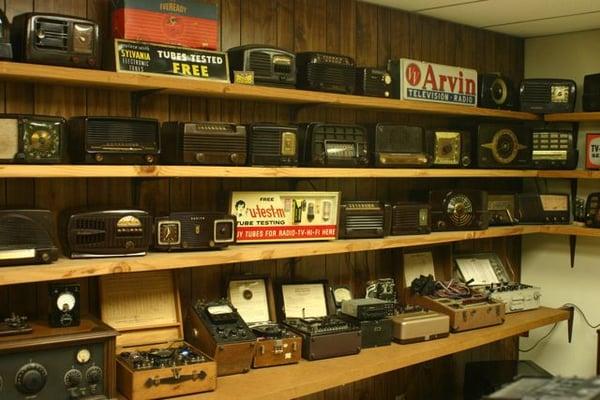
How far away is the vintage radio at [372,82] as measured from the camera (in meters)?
3.51

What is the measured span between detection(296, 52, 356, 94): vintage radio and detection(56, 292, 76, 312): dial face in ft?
4.66

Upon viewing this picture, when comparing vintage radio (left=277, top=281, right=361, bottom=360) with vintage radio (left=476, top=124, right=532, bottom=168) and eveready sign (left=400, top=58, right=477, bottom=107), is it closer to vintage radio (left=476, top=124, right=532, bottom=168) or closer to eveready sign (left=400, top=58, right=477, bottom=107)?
eveready sign (left=400, top=58, right=477, bottom=107)

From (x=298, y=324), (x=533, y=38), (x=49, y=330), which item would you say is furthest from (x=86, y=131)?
(x=533, y=38)

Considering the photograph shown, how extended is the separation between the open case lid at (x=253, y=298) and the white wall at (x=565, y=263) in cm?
224

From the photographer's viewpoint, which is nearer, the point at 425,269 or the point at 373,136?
the point at 373,136

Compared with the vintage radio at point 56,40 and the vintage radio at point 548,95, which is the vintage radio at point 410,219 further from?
the vintage radio at point 56,40

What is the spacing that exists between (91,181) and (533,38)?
10.7 ft

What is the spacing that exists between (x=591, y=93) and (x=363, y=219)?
5.74 ft

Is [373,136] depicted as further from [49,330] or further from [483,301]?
[49,330]

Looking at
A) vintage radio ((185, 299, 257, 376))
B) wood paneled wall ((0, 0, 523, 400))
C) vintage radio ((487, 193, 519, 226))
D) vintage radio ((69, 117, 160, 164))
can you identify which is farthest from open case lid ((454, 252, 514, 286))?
vintage radio ((69, 117, 160, 164))

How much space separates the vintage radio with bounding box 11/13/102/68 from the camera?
8.08 feet

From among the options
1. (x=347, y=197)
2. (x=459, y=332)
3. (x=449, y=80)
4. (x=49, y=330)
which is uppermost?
(x=449, y=80)

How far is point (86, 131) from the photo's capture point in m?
2.59

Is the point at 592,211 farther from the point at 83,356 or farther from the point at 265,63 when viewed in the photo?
the point at 83,356
